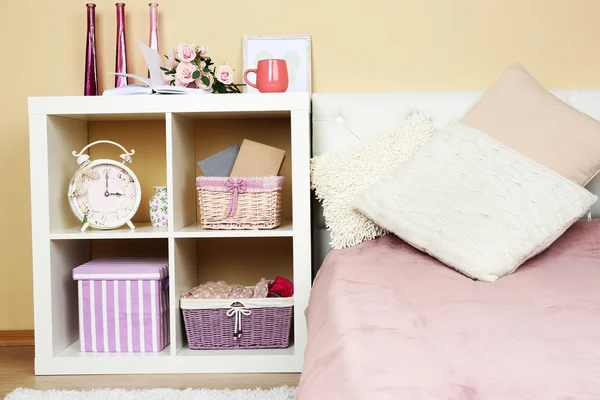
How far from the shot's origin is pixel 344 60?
2400 mm

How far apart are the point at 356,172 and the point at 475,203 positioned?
1.51ft

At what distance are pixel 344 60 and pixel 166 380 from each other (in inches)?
52.3

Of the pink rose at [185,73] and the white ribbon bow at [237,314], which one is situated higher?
the pink rose at [185,73]

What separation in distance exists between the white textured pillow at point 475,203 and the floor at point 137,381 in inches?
25.1

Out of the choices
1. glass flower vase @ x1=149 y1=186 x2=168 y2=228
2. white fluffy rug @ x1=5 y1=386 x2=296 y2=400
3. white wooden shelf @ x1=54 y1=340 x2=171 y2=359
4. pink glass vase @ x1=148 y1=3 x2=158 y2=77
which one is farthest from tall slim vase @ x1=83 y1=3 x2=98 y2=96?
white fluffy rug @ x1=5 y1=386 x2=296 y2=400

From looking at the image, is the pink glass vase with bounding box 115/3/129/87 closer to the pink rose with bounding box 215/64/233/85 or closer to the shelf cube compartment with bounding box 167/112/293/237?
the shelf cube compartment with bounding box 167/112/293/237

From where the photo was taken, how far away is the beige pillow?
6.14ft

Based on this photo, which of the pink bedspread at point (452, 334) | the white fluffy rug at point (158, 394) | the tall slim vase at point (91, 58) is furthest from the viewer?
the tall slim vase at point (91, 58)

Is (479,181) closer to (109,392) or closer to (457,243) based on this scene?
(457,243)

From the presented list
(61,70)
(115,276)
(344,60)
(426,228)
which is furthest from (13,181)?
(426,228)

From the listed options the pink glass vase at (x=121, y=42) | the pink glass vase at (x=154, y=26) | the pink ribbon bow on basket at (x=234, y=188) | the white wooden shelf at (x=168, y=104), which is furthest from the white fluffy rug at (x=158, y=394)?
the pink glass vase at (x=154, y=26)

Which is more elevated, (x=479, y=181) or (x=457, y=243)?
(x=479, y=181)

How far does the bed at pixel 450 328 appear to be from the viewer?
0.82 meters

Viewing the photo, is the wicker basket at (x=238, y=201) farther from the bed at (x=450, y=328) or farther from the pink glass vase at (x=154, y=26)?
the pink glass vase at (x=154, y=26)
